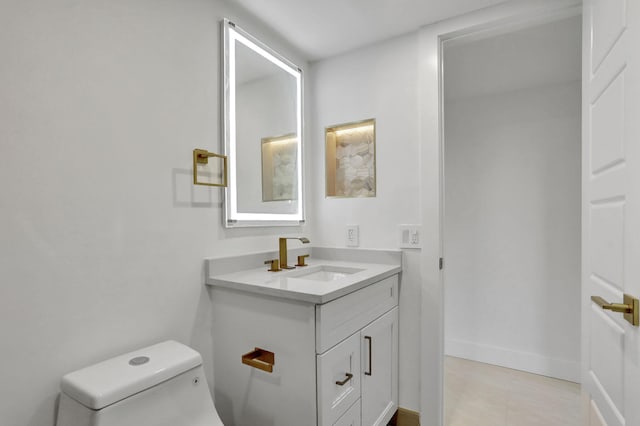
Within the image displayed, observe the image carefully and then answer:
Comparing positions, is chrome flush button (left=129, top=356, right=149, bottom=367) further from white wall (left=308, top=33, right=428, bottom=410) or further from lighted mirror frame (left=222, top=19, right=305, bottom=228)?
white wall (left=308, top=33, right=428, bottom=410)

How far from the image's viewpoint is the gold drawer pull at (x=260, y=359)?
1.29 meters

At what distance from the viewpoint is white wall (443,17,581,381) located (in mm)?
2416

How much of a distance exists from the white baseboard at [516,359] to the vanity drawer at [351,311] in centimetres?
143

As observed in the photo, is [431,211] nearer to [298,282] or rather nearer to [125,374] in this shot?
[298,282]

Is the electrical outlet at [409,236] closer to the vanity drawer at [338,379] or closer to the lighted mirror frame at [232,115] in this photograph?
the vanity drawer at [338,379]

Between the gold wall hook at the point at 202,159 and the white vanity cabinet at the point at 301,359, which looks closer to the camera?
the white vanity cabinet at the point at 301,359

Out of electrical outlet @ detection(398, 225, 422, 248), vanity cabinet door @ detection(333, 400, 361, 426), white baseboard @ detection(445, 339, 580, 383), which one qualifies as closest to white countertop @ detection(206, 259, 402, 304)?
electrical outlet @ detection(398, 225, 422, 248)

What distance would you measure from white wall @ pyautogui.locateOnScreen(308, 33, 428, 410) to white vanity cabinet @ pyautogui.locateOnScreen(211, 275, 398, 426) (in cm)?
27

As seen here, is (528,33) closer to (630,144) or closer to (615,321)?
(630,144)

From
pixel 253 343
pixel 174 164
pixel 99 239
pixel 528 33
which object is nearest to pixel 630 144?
pixel 528 33

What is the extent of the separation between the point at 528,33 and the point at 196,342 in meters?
2.38

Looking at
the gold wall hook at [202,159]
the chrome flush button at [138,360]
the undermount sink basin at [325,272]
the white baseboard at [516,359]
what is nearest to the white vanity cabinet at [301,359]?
the undermount sink basin at [325,272]

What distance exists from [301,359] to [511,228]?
220 centimetres

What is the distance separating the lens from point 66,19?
1076mm
